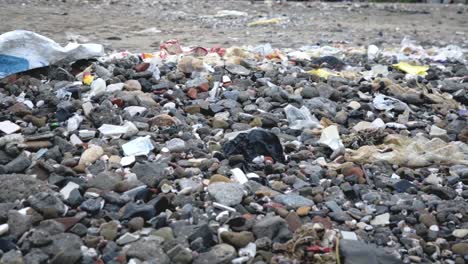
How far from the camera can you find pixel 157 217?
2369mm

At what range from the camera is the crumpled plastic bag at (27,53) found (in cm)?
417

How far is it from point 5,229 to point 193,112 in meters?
1.82

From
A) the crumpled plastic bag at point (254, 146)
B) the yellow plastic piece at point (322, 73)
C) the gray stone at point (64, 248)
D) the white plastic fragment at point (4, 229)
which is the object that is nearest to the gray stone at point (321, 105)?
the yellow plastic piece at point (322, 73)

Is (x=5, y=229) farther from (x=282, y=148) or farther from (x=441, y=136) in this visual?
(x=441, y=136)

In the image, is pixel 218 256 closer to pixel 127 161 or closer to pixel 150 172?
pixel 150 172

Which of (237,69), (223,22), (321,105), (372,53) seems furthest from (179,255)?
(223,22)

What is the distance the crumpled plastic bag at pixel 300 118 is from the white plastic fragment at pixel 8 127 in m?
1.76

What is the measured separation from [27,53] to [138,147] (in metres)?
1.74

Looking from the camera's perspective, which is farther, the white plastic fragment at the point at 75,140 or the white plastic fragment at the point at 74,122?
the white plastic fragment at the point at 74,122

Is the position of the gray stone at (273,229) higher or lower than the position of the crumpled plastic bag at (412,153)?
higher

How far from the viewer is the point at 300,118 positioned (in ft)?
12.4

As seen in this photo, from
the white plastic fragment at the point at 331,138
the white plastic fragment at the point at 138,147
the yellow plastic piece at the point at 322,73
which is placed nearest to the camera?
the white plastic fragment at the point at 138,147

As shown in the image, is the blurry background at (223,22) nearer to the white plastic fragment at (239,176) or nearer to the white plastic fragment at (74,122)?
the white plastic fragment at (74,122)

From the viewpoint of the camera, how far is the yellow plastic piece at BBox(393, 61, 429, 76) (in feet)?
17.0
